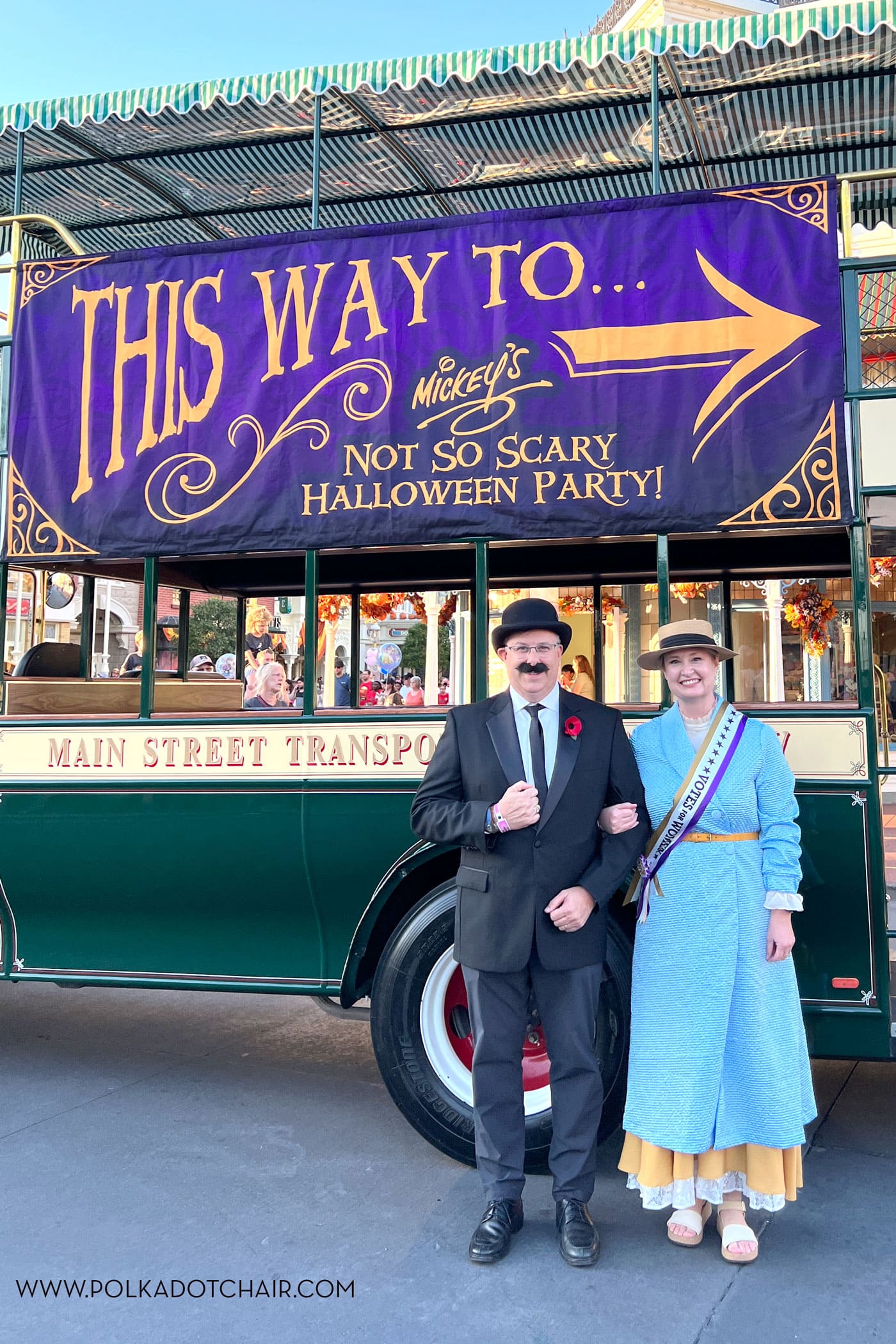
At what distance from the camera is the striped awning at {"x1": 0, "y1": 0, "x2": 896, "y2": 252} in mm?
4215

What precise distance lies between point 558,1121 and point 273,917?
4.28ft

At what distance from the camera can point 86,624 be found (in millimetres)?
5617

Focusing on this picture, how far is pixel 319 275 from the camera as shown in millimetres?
4145

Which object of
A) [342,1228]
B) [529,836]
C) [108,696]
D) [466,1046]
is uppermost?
[108,696]

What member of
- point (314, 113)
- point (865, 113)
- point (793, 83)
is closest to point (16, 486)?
point (314, 113)

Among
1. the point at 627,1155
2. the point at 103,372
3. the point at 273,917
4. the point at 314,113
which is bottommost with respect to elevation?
the point at 627,1155

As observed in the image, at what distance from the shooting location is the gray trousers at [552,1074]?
3.10 meters

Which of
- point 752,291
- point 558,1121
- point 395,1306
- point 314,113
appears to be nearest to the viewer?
point 395,1306

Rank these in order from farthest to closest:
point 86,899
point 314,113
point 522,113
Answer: point 522,113, point 314,113, point 86,899

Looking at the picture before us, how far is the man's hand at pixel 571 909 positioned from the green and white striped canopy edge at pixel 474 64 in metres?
3.24

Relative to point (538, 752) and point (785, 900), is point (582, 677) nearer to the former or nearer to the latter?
point (538, 752)

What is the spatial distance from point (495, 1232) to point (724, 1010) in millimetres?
925

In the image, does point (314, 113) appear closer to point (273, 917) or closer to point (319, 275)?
point (319, 275)

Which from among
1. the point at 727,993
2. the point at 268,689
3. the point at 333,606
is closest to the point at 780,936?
the point at 727,993
